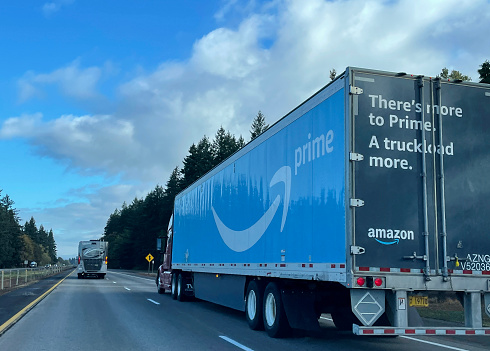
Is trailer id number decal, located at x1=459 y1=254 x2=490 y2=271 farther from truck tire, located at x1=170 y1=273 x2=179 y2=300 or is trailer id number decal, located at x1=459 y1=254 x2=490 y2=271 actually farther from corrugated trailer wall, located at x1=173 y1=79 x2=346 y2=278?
truck tire, located at x1=170 y1=273 x2=179 y2=300

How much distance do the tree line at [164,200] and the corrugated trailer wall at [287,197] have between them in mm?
43524

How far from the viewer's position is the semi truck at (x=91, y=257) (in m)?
42.5

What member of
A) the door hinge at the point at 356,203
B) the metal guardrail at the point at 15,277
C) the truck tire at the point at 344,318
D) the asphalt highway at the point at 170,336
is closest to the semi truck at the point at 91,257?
the metal guardrail at the point at 15,277

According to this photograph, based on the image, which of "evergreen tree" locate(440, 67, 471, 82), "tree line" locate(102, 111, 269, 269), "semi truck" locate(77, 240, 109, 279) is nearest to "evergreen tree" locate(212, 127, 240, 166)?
"tree line" locate(102, 111, 269, 269)

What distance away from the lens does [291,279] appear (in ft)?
33.3

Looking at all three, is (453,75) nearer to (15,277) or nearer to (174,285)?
(174,285)

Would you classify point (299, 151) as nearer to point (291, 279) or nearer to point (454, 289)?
point (291, 279)

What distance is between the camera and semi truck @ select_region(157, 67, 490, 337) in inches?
303

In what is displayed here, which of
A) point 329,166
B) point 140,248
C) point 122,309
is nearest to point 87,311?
point 122,309

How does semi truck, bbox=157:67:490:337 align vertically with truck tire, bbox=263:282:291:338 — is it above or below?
above

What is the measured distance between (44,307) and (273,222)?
29.9 feet

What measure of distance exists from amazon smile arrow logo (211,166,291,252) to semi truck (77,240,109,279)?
100 feet

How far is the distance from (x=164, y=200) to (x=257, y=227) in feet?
262

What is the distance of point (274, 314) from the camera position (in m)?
10.5
